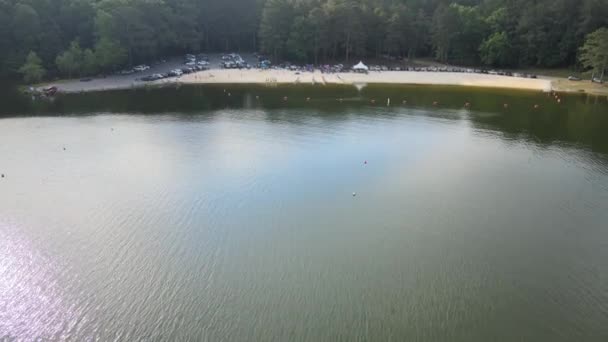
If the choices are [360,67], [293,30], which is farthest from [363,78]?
[293,30]

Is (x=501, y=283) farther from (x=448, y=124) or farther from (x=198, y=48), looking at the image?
(x=198, y=48)

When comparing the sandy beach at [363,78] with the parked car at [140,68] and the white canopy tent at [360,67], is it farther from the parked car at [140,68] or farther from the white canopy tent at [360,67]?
the parked car at [140,68]

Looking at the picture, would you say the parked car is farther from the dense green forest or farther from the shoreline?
the shoreline

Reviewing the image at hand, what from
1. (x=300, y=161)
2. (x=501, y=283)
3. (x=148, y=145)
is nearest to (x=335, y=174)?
(x=300, y=161)

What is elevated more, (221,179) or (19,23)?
(19,23)

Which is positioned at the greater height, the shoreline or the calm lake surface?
the shoreline

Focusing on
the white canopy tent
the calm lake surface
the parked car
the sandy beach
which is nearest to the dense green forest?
the parked car
